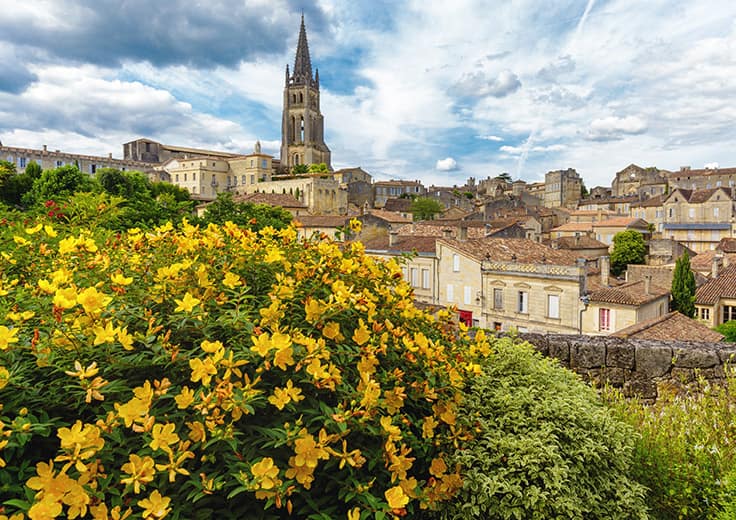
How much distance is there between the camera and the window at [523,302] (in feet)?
74.4

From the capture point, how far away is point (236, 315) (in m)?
2.35

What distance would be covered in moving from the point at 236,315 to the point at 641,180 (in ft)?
362

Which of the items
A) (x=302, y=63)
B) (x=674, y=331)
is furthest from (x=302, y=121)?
(x=674, y=331)

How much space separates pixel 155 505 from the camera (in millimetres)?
1799

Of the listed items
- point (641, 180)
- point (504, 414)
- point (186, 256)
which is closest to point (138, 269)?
point (186, 256)

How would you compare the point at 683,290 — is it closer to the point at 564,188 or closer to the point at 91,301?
the point at 91,301

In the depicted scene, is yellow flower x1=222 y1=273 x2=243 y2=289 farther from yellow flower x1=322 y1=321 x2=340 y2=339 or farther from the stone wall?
the stone wall

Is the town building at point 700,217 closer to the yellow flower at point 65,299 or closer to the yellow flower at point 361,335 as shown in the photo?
the yellow flower at point 361,335

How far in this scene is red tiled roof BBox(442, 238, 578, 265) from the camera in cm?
2461

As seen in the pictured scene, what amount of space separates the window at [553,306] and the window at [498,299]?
7.84 feet

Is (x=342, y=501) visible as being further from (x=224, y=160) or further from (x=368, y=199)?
(x=224, y=160)

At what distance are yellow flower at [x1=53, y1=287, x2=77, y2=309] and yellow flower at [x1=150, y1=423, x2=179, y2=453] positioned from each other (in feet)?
2.31

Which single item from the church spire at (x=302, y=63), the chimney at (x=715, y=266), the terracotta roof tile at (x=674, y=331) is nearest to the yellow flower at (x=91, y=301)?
the terracotta roof tile at (x=674, y=331)

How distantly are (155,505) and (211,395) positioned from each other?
1.45 ft
